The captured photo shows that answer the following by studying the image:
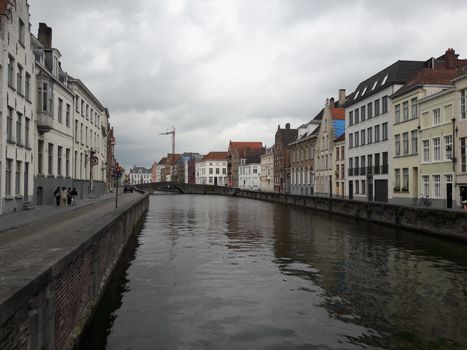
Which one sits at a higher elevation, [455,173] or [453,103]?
[453,103]

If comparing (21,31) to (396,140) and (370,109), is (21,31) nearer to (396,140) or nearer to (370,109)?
(396,140)

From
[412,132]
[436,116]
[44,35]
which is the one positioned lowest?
[412,132]

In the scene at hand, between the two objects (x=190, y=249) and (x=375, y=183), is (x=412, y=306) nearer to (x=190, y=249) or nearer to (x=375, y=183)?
(x=190, y=249)

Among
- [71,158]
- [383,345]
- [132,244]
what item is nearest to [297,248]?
[132,244]

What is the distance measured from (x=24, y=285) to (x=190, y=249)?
43.6 ft

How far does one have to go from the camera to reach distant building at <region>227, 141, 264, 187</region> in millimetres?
121438

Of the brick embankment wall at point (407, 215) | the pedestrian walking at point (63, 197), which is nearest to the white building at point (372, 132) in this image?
the brick embankment wall at point (407, 215)

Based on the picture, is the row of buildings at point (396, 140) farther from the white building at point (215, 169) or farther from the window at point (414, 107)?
the white building at point (215, 169)

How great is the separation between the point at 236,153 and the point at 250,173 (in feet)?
45.1

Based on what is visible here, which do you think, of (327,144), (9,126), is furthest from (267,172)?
(9,126)

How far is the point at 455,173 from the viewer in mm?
29625

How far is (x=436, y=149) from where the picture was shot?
32.7 m

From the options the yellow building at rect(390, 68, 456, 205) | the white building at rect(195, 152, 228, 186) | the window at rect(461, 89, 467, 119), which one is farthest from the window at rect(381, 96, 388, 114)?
the white building at rect(195, 152, 228, 186)

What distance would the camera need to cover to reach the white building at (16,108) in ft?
71.3
